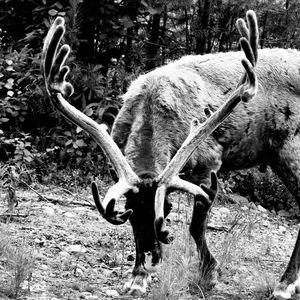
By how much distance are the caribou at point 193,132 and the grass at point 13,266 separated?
712 millimetres

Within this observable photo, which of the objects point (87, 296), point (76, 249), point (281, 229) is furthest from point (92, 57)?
point (87, 296)

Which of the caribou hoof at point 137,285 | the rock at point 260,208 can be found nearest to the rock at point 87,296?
the caribou hoof at point 137,285

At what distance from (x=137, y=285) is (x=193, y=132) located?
4.14 feet

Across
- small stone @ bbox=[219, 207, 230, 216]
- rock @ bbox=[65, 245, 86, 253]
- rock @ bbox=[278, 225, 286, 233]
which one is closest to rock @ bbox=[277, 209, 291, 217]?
rock @ bbox=[278, 225, 286, 233]

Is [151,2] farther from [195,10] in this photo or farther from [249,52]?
[249,52]

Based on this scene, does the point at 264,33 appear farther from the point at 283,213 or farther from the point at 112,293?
the point at 112,293

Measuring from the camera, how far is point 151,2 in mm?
9852

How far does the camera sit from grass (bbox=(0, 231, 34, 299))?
15.0ft

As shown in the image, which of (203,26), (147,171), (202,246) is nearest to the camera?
(147,171)

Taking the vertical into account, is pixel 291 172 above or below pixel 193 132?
below

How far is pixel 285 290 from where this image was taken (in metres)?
5.43

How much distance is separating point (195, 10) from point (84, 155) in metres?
3.45

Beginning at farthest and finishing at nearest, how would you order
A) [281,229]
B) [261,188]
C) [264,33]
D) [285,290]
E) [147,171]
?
1. [264,33]
2. [261,188]
3. [281,229]
4. [285,290]
5. [147,171]

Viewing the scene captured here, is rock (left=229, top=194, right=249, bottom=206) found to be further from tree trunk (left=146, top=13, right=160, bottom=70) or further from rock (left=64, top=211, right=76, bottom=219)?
rock (left=64, top=211, right=76, bottom=219)
